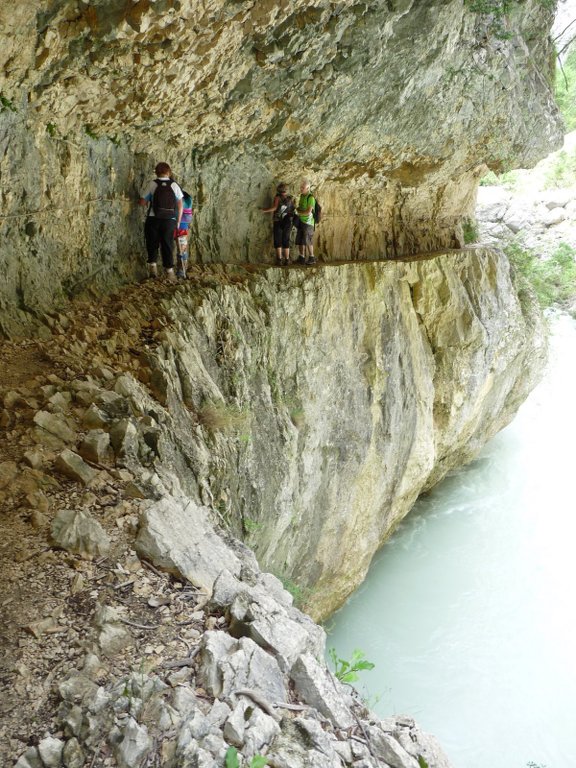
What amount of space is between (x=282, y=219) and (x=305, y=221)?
386 mm

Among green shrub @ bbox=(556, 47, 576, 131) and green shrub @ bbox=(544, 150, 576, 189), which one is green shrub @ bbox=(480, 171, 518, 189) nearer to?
green shrub @ bbox=(544, 150, 576, 189)

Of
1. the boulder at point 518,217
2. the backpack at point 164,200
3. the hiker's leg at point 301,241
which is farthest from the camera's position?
the boulder at point 518,217

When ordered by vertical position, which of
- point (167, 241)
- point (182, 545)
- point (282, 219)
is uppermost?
point (282, 219)

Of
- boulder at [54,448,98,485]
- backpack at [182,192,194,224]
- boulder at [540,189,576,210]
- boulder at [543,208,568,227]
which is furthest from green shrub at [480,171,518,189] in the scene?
boulder at [54,448,98,485]

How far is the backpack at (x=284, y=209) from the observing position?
8250mm

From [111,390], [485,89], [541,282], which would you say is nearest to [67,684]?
[111,390]

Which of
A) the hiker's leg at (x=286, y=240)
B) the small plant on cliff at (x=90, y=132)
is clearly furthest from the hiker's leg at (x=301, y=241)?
the small plant on cliff at (x=90, y=132)

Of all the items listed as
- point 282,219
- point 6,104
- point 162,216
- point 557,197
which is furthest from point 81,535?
point 557,197

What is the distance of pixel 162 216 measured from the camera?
6.22 metres

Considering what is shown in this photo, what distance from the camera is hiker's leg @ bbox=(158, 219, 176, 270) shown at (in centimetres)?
631

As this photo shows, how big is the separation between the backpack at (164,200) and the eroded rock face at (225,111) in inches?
20.9

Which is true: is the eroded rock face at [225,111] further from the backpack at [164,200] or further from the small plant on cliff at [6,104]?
the backpack at [164,200]

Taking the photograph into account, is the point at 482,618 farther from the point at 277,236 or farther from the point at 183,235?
the point at 183,235

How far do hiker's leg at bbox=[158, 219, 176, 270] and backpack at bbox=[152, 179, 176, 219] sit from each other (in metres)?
0.10
